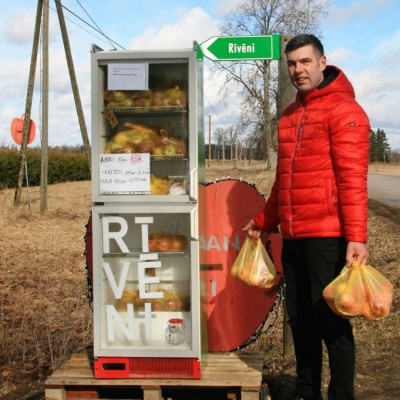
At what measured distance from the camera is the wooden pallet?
143 inches

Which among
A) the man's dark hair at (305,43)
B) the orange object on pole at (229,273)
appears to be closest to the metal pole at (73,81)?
the orange object on pole at (229,273)

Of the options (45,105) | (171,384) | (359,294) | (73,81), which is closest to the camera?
(359,294)

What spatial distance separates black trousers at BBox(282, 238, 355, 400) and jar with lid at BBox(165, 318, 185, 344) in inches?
28.6

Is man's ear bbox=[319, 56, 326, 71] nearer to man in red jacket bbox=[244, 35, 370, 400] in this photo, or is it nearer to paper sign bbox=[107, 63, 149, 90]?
man in red jacket bbox=[244, 35, 370, 400]

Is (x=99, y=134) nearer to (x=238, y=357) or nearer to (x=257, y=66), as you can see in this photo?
(x=238, y=357)

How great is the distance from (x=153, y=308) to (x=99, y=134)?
1.19m

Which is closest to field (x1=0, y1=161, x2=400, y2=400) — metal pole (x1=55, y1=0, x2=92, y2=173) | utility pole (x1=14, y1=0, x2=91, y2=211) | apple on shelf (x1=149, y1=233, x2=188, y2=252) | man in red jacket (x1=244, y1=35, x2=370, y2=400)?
man in red jacket (x1=244, y1=35, x2=370, y2=400)

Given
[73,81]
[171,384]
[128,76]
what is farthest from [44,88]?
[171,384]

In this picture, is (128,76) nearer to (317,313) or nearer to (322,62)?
(322,62)

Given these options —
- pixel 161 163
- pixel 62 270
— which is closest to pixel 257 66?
pixel 62 270

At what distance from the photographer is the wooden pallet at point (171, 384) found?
3633 mm

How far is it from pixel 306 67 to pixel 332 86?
7.2 inches

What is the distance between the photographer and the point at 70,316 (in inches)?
237

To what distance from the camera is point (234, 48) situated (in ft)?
14.2
